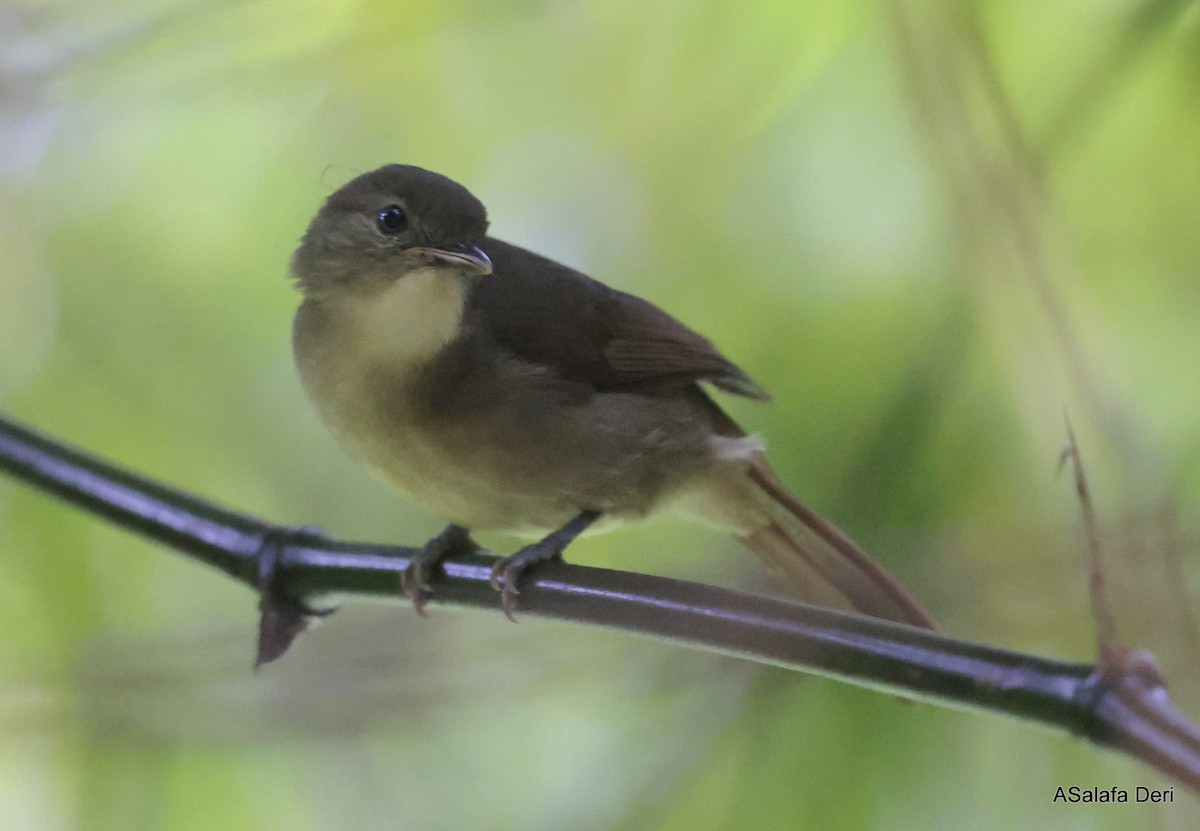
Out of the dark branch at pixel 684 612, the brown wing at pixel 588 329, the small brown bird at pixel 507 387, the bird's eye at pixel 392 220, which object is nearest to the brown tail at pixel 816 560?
the small brown bird at pixel 507 387

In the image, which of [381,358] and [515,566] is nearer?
[515,566]

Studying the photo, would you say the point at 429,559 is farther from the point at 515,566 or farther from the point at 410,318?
the point at 410,318

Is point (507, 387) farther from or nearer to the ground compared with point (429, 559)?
farther from the ground

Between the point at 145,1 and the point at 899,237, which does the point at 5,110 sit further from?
the point at 899,237

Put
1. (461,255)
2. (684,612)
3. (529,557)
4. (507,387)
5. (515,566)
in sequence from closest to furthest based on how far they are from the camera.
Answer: (684,612), (515,566), (529,557), (461,255), (507,387)

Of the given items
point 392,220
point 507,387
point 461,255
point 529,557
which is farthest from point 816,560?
point 392,220

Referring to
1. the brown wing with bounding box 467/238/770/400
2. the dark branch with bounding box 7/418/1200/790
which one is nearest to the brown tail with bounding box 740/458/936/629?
the brown wing with bounding box 467/238/770/400

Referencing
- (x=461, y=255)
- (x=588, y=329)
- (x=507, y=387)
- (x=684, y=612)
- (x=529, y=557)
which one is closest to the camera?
→ (x=684, y=612)

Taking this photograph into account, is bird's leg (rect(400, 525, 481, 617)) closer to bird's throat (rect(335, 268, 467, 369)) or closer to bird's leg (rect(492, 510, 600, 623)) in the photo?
bird's leg (rect(492, 510, 600, 623))
